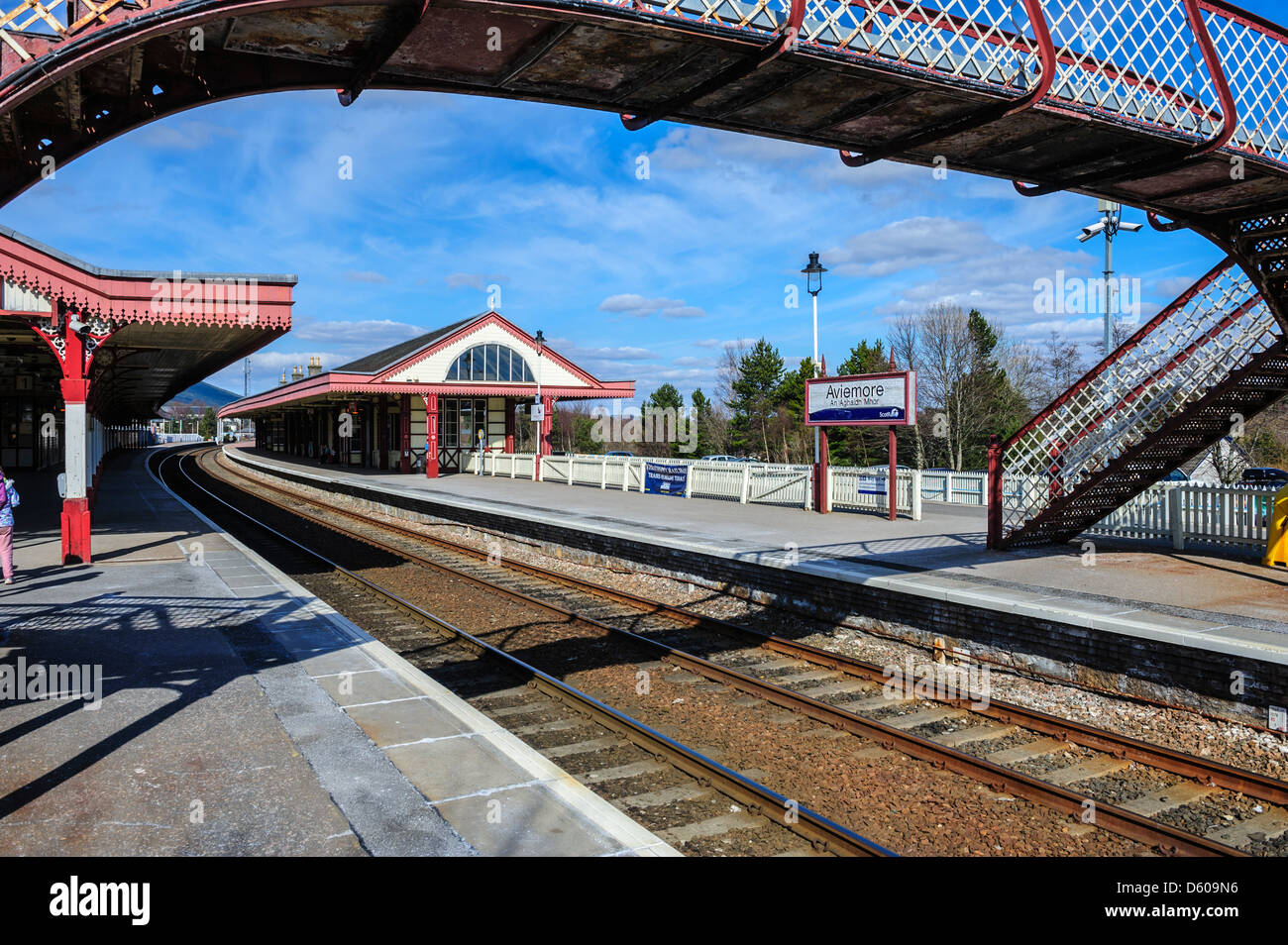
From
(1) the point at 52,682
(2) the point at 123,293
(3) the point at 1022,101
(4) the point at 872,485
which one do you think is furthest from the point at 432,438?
(3) the point at 1022,101

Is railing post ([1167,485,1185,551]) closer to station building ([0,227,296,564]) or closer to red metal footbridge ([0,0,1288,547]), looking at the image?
red metal footbridge ([0,0,1288,547])

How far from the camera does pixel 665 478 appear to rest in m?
24.3

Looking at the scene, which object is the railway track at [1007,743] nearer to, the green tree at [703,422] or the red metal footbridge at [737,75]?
the red metal footbridge at [737,75]

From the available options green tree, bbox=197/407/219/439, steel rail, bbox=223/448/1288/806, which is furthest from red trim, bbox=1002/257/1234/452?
green tree, bbox=197/407/219/439

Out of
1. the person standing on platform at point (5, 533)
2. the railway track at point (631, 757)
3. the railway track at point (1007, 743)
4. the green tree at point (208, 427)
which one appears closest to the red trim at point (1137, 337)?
the railway track at point (1007, 743)

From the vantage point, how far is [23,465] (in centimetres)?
3462

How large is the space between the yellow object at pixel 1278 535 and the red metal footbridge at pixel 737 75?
5.05 m

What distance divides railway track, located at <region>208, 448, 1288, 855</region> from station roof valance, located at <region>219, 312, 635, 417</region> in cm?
2641

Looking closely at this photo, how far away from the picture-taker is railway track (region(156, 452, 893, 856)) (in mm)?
5074

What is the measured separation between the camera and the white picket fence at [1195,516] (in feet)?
39.7

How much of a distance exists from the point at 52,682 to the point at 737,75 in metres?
7.41

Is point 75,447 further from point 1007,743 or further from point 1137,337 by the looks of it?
point 1137,337
